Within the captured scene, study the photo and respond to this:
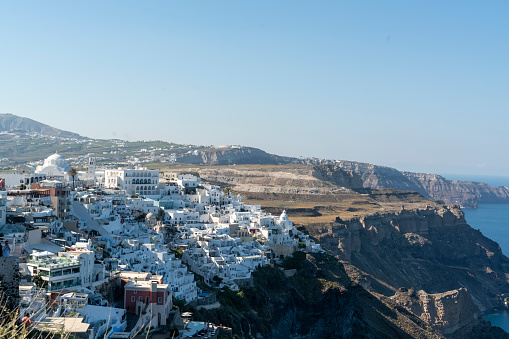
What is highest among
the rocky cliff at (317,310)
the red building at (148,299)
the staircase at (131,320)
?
the red building at (148,299)

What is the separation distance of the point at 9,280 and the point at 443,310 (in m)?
71.7

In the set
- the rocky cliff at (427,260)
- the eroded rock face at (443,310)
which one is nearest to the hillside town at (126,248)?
the eroded rock face at (443,310)

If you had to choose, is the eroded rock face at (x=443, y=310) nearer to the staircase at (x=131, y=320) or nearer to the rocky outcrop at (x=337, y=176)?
the staircase at (x=131, y=320)

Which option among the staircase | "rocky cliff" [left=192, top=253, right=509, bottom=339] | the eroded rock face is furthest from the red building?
the eroded rock face

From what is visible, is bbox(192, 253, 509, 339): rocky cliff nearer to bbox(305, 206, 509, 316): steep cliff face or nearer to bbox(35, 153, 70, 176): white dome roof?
bbox(305, 206, 509, 316): steep cliff face

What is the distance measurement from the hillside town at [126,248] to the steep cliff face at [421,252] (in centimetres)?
2959

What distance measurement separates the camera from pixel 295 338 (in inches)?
2201

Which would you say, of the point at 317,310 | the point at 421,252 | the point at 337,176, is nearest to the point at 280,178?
Answer: the point at 337,176

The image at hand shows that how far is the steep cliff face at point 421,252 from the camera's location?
105 m

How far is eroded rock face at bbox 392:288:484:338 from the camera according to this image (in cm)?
8181

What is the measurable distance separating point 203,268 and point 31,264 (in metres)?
20.9

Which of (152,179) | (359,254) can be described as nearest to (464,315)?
(359,254)

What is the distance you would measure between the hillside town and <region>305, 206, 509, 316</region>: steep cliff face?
97.1ft

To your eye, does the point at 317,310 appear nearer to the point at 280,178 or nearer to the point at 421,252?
the point at 421,252
